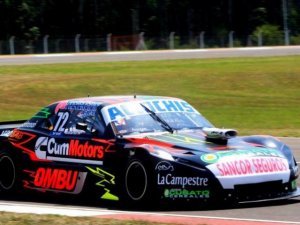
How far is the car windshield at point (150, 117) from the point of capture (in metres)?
10.6

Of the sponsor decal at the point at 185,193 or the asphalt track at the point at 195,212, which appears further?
the sponsor decal at the point at 185,193

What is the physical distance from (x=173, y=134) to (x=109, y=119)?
83 centimetres

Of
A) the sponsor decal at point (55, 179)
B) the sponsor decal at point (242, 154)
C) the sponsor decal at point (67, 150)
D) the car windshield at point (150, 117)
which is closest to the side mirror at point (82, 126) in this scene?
the sponsor decal at point (67, 150)

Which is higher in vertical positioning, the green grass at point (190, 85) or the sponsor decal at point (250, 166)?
the sponsor decal at point (250, 166)

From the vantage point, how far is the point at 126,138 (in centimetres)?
1038

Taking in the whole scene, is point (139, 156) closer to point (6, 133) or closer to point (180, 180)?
point (180, 180)

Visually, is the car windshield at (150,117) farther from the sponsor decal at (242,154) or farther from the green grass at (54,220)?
the green grass at (54,220)

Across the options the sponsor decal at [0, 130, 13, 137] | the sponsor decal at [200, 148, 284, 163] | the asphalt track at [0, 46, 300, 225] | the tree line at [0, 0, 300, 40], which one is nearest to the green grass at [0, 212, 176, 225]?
the asphalt track at [0, 46, 300, 225]

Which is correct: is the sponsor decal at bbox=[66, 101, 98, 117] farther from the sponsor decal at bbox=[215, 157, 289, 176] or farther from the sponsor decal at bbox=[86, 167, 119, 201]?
the sponsor decal at bbox=[215, 157, 289, 176]

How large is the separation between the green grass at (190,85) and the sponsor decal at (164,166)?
15098 millimetres

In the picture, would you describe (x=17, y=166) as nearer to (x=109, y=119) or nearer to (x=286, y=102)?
(x=109, y=119)

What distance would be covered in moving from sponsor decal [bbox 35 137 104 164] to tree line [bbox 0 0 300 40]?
5504 cm

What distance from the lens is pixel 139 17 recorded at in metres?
72.9

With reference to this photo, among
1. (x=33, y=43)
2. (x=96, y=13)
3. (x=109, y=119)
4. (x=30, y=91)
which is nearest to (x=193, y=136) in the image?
(x=109, y=119)
